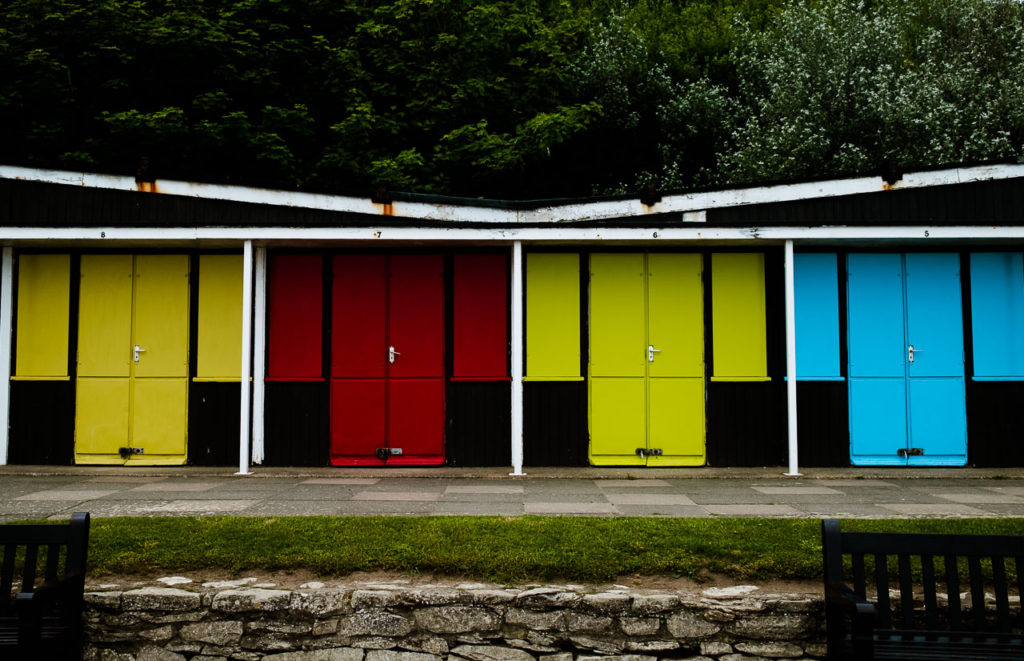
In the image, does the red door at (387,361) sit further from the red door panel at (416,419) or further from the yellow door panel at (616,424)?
the yellow door panel at (616,424)

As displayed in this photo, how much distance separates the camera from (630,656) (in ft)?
14.4

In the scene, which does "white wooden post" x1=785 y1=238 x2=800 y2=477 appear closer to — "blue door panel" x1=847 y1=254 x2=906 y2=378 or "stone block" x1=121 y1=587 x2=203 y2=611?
"blue door panel" x1=847 y1=254 x2=906 y2=378

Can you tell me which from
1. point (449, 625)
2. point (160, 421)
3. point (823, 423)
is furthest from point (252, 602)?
point (823, 423)

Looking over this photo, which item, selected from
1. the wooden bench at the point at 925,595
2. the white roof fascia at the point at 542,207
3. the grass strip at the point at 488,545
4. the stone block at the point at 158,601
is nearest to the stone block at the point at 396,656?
the grass strip at the point at 488,545

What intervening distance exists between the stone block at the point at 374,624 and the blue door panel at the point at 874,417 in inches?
256

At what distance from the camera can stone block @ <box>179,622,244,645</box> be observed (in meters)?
4.43

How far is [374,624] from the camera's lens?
14.5ft

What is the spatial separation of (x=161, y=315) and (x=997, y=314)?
10.1 metres

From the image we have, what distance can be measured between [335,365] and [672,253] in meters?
4.34

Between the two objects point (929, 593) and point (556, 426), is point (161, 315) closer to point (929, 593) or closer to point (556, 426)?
point (556, 426)

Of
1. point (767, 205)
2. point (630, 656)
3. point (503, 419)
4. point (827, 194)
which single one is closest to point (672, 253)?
point (767, 205)

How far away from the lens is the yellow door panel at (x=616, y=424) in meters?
8.92

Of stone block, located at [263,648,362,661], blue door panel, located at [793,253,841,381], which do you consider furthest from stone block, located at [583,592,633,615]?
blue door panel, located at [793,253,841,381]

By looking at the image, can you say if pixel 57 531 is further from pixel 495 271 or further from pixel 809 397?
pixel 809 397
